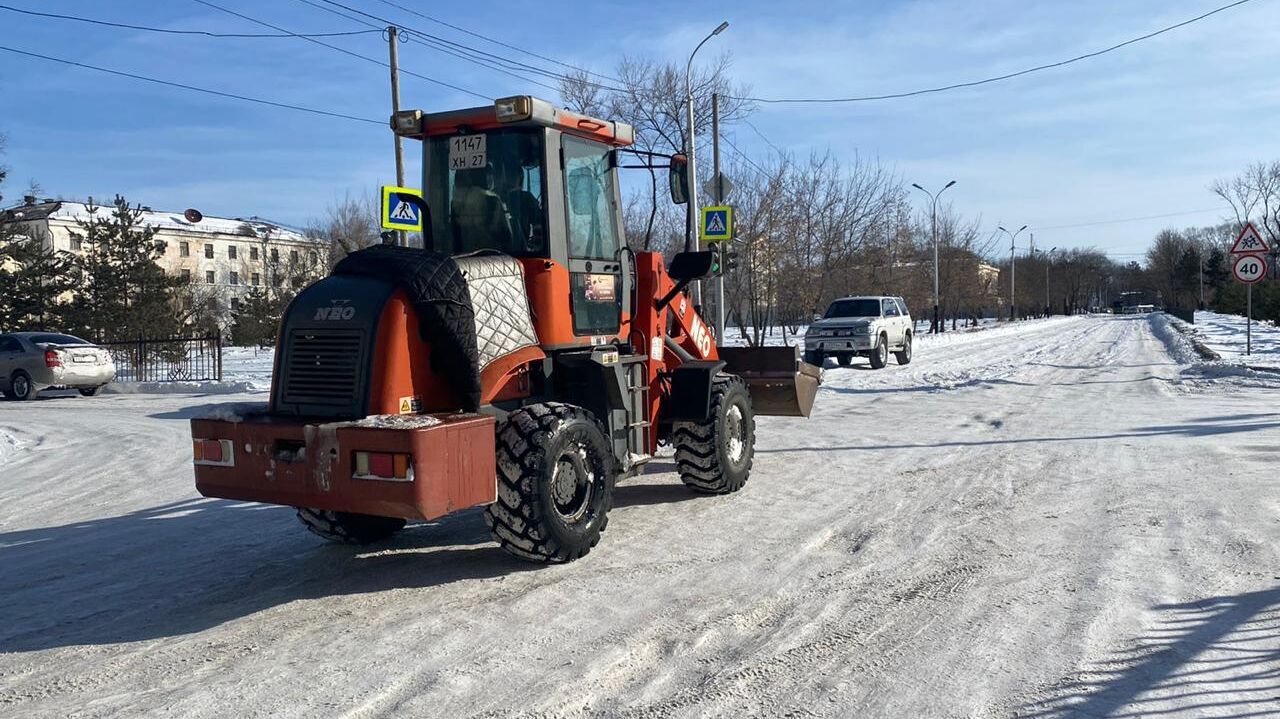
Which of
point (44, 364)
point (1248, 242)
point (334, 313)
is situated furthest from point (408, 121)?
point (1248, 242)

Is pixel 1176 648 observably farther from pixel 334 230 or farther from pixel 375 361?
pixel 334 230

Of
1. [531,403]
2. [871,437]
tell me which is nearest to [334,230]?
[871,437]

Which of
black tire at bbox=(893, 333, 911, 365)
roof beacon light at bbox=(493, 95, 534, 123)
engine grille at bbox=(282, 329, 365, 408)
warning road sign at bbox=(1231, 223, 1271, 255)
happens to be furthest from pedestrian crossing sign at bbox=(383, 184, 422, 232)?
warning road sign at bbox=(1231, 223, 1271, 255)

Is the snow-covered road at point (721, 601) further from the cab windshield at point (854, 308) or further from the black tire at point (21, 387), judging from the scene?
the cab windshield at point (854, 308)

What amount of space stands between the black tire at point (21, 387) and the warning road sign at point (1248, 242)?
26.2 metres

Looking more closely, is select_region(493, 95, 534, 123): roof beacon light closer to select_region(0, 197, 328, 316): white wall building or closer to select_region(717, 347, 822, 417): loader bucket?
select_region(717, 347, 822, 417): loader bucket

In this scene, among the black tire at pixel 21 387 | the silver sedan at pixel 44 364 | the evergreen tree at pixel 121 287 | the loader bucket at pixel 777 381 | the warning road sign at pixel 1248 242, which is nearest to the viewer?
the loader bucket at pixel 777 381

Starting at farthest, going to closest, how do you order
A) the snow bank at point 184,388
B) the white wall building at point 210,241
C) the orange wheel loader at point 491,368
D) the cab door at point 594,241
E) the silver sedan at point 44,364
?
the white wall building at point 210,241
the snow bank at point 184,388
the silver sedan at point 44,364
the cab door at point 594,241
the orange wheel loader at point 491,368

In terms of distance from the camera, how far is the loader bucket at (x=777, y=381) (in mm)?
9672

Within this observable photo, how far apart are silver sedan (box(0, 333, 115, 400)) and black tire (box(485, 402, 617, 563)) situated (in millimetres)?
19153

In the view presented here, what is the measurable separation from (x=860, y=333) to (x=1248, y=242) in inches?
332

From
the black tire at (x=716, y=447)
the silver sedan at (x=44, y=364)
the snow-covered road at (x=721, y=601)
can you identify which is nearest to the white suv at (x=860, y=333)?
the snow-covered road at (x=721, y=601)

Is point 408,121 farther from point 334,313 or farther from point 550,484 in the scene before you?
point 550,484

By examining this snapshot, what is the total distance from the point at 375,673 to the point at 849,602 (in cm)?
247
